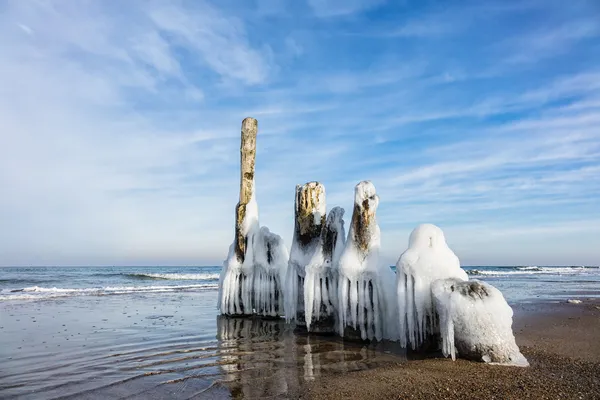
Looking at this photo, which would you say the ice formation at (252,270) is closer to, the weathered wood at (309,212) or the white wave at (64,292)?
the weathered wood at (309,212)

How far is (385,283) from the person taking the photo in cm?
859

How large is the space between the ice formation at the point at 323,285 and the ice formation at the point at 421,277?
204 centimetres

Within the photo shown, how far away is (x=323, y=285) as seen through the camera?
9.49 meters

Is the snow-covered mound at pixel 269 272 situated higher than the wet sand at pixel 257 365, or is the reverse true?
the snow-covered mound at pixel 269 272

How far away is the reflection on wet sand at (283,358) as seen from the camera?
5848 millimetres

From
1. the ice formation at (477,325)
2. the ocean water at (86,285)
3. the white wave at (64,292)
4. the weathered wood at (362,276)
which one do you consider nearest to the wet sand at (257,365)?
the ice formation at (477,325)

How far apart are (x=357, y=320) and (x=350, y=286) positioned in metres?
0.70

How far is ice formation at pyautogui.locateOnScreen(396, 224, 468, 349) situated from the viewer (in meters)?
7.35

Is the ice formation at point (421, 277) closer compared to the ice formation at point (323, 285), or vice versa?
the ice formation at point (421, 277)

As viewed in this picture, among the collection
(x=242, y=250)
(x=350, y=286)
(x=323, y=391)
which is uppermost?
(x=242, y=250)

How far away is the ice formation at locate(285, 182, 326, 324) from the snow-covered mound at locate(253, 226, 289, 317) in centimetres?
114

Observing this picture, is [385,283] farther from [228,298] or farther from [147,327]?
[147,327]

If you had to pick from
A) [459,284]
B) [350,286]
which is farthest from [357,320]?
[459,284]

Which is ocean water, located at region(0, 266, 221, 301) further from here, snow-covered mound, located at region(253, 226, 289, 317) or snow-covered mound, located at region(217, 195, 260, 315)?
snow-covered mound, located at region(253, 226, 289, 317)
